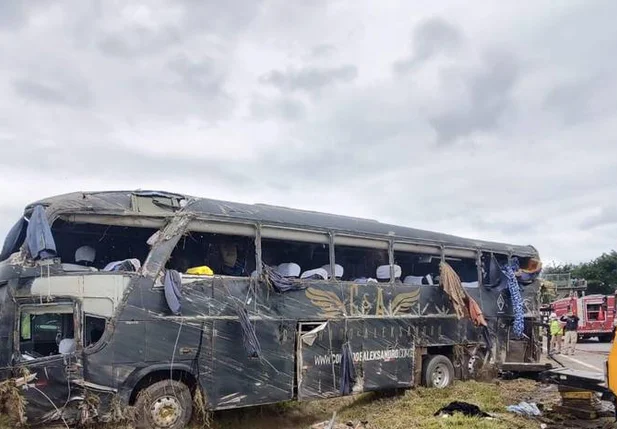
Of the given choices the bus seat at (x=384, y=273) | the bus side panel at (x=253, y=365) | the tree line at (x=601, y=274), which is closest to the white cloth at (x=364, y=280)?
the bus seat at (x=384, y=273)

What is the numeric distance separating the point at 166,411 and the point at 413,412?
4.32m

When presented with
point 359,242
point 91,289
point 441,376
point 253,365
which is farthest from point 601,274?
point 91,289

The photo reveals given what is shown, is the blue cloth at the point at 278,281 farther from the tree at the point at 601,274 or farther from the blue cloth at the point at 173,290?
the tree at the point at 601,274

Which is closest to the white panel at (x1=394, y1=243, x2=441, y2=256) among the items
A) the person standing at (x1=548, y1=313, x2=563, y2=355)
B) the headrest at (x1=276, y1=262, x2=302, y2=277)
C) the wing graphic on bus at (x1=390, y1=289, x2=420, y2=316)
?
the wing graphic on bus at (x1=390, y1=289, x2=420, y2=316)

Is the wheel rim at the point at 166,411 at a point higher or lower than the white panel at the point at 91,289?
lower

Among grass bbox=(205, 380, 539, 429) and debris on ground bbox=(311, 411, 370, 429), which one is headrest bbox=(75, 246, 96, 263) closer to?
grass bbox=(205, 380, 539, 429)

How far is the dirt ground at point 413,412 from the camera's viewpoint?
8.49 meters

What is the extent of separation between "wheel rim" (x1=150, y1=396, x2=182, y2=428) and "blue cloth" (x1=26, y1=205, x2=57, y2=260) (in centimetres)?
241

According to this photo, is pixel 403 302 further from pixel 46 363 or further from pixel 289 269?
pixel 46 363

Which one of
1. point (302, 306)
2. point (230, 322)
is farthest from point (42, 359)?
point (302, 306)

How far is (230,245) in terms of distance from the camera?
925 cm

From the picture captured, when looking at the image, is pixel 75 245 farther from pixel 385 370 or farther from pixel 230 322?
pixel 385 370

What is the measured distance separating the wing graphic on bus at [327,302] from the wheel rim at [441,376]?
3192mm

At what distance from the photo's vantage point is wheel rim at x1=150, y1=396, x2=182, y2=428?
7.52 meters
